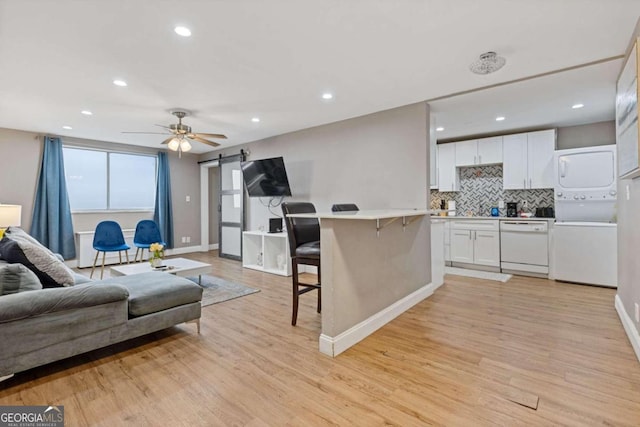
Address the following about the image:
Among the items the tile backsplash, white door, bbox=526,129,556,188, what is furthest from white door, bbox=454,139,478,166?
white door, bbox=526,129,556,188

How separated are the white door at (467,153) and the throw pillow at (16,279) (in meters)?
5.73

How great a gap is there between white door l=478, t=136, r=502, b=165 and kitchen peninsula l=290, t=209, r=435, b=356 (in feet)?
8.48

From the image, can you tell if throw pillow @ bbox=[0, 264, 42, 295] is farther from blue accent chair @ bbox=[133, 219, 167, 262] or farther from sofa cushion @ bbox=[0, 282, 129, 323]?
blue accent chair @ bbox=[133, 219, 167, 262]

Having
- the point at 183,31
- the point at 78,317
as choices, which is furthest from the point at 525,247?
the point at 78,317

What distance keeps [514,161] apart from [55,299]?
5.80 metres

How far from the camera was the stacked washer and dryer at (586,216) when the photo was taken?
3906 mm

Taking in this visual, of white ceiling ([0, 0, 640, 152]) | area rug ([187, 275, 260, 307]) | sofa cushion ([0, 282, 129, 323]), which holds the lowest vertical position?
area rug ([187, 275, 260, 307])

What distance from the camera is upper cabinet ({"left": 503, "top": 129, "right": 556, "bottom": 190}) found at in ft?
15.3

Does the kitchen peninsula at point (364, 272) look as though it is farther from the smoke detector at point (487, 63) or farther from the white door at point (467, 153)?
the white door at point (467, 153)

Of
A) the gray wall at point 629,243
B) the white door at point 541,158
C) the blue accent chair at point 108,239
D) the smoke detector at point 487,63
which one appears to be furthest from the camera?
the blue accent chair at point 108,239

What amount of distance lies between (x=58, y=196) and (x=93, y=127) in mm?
1437

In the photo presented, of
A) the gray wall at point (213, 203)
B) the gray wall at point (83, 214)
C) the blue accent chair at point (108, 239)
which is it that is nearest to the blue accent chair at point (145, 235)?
the blue accent chair at point (108, 239)

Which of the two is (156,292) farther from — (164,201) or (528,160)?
(528,160)

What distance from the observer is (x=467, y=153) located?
17.7 ft
